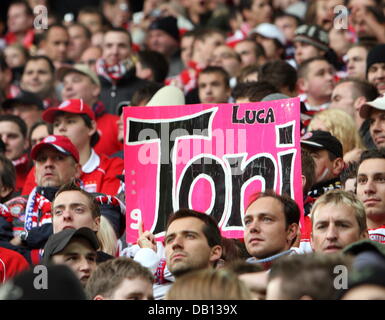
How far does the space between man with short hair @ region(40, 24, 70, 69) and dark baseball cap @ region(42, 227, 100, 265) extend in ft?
24.0

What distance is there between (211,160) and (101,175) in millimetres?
2017

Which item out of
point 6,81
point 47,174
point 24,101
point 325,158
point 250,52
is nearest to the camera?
point 325,158

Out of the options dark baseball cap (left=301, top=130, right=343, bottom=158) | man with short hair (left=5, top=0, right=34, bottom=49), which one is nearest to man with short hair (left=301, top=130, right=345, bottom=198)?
dark baseball cap (left=301, top=130, right=343, bottom=158)

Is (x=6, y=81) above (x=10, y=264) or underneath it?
above

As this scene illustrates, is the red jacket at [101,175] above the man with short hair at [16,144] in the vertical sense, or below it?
below

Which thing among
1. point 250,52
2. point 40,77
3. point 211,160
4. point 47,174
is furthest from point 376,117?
point 40,77

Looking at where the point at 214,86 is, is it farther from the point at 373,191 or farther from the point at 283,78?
the point at 373,191

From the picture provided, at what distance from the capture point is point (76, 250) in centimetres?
689

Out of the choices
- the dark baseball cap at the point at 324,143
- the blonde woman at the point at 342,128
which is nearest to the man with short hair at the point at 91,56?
the blonde woman at the point at 342,128

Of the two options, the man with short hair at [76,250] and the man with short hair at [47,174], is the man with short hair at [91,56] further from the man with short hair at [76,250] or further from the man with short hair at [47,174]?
the man with short hair at [76,250]

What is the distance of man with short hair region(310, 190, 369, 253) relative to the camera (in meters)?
6.42

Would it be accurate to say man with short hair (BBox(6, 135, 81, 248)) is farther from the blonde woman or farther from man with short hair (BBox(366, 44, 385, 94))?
man with short hair (BBox(366, 44, 385, 94))

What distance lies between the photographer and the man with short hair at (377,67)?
376 inches
